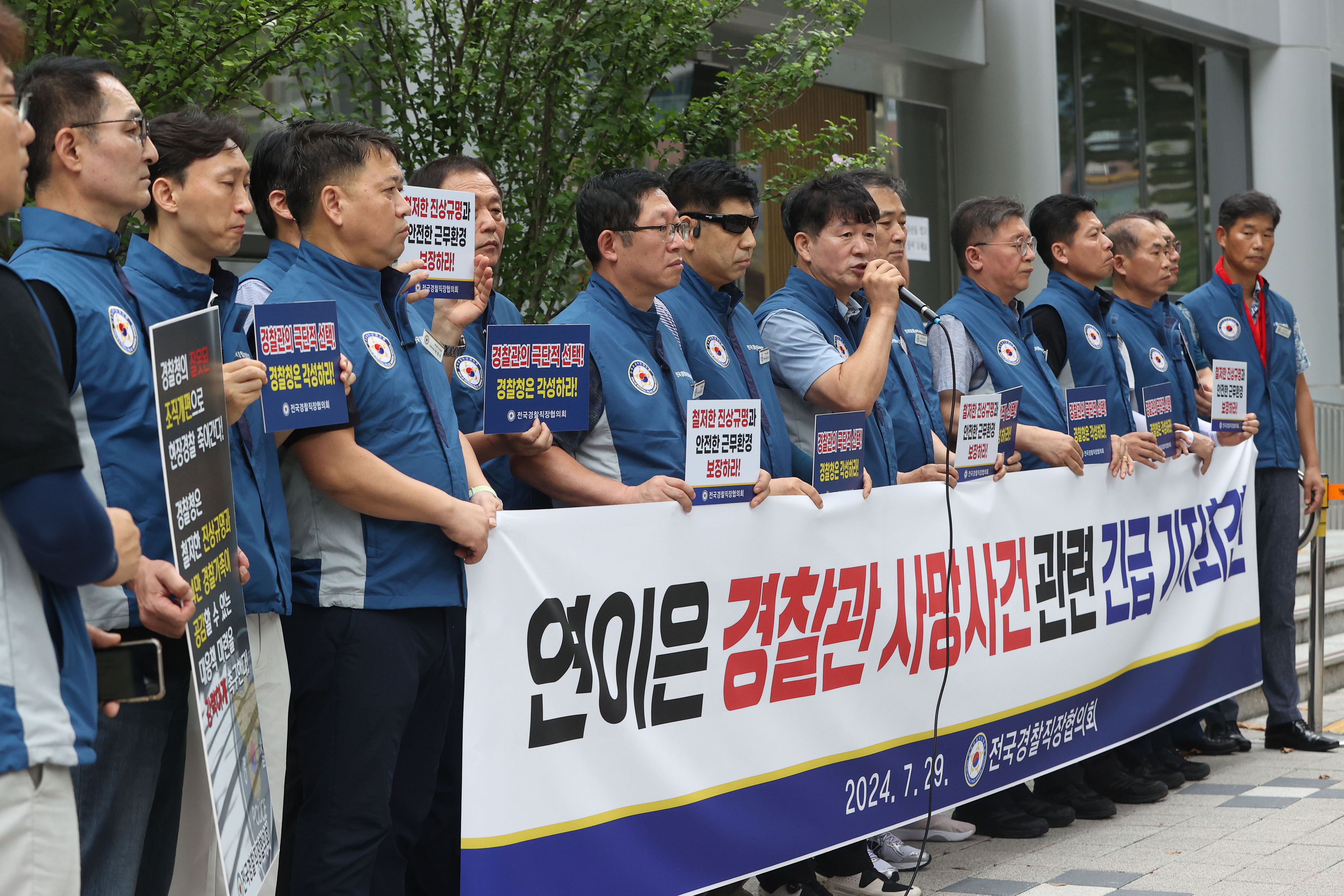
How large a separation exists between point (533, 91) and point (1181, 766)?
152 inches

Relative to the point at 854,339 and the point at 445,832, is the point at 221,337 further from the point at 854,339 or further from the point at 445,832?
the point at 854,339

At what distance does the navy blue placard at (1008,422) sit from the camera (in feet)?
14.8

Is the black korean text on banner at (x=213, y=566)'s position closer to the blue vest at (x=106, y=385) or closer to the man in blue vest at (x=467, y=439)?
the blue vest at (x=106, y=385)

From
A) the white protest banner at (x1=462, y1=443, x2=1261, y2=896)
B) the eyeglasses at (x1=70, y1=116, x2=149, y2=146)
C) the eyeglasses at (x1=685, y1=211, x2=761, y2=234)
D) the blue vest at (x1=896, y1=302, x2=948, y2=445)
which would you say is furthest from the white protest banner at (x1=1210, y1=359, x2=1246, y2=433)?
the eyeglasses at (x1=70, y1=116, x2=149, y2=146)

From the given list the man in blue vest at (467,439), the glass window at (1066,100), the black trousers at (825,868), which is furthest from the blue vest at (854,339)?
the glass window at (1066,100)

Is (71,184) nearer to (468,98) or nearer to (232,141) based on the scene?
(232,141)

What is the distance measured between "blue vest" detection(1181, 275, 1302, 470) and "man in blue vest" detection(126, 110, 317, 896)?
4.67 meters

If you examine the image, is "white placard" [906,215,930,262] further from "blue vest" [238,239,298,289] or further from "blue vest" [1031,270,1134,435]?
"blue vest" [238,239,298,289]

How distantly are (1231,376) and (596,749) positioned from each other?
379 cm

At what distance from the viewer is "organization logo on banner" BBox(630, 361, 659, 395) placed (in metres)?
3.59

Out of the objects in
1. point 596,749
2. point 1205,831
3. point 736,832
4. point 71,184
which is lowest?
point 1205,831

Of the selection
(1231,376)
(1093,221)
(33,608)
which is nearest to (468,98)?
(1093,221)

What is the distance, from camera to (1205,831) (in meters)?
4.82

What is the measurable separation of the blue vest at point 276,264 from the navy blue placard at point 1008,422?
2.36 metres
